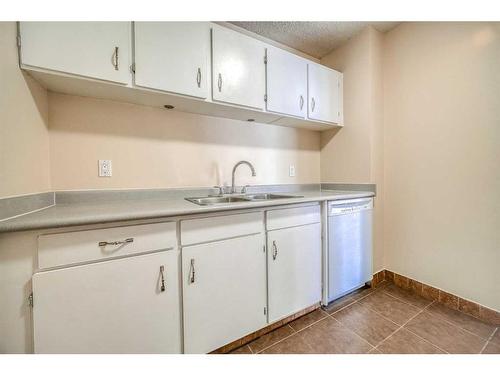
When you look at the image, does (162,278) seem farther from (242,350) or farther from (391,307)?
(391,307)

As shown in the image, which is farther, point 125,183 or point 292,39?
point 292,39

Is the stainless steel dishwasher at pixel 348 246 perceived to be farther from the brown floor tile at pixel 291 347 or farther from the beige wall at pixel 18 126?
the beige wall at pixel 18 126

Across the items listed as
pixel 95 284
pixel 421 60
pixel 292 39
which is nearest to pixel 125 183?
pixel 95 284

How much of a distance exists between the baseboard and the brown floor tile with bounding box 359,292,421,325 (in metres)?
0.20

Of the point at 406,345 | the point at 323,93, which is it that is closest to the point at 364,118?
the point at 323,93

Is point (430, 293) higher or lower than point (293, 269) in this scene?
lower

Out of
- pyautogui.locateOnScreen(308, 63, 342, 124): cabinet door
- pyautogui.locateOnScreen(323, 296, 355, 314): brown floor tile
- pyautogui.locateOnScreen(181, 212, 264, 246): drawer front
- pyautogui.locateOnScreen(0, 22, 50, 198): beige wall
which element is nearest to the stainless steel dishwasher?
pyautogui.locateOnScreen(323, 296, 355, 314): brown floor tile

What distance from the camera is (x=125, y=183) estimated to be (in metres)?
1.39

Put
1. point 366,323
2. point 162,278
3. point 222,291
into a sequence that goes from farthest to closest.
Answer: point 366,323 → point 222,291 → point 162,278

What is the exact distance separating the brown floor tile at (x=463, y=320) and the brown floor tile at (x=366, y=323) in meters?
0.42

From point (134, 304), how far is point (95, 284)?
7.4 inches

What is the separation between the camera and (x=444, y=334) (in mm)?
1288

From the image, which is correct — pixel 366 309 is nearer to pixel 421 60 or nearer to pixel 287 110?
pixel 287 110

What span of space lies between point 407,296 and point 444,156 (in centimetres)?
119
